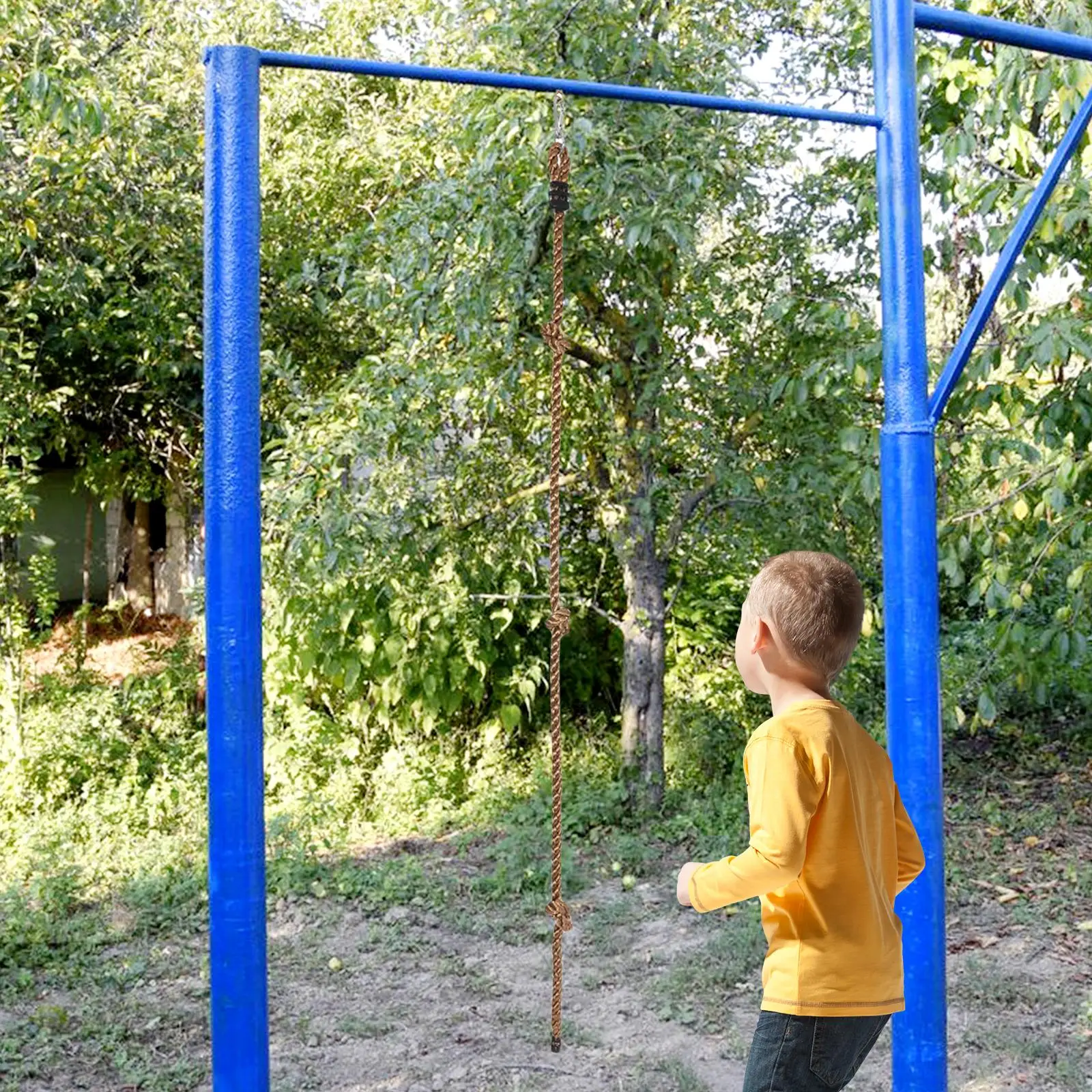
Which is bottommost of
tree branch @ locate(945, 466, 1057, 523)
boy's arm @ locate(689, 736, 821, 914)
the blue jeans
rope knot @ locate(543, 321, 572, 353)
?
A: the blue jeans

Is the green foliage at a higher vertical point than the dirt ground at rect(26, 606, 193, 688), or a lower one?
higher

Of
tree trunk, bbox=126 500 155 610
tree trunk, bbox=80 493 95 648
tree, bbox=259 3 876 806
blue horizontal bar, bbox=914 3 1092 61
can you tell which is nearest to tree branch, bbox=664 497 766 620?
tree, bbox=259 3 876 806

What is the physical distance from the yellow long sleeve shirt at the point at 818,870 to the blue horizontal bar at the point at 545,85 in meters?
1.45

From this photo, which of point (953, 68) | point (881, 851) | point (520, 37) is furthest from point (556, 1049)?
point (520, 37)

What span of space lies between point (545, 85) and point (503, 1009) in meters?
3.10

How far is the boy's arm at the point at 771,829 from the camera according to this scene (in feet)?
6.65

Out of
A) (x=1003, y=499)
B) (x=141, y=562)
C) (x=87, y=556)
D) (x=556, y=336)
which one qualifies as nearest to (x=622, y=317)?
(x=1003, y=499)

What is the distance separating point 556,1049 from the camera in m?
3.82

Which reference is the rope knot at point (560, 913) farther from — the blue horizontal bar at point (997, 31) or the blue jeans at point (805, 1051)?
the blue horizontal bar at point (997, 31)

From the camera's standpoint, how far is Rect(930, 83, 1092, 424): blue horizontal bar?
2.82 metres

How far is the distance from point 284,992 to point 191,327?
4.64m

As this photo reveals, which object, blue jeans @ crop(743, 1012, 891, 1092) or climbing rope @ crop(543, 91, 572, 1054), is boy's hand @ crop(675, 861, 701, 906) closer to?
blue jeans @ crop(743, 1012, 891, 1092)

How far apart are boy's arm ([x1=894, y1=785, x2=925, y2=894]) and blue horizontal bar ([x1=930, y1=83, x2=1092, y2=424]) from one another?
962 mm

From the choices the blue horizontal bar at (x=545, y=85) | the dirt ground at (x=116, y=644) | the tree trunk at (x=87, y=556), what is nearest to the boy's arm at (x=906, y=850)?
the blue horizontal bar at (x=545, y=85)
